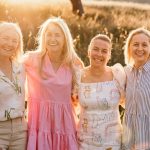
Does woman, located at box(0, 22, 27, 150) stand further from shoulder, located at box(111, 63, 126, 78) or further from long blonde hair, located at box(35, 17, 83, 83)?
shoulder, located at box(111, 63, 126, 78)

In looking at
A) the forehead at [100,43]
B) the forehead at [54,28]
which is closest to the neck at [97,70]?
the forehead at [100,43]

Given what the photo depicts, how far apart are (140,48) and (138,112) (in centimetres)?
64

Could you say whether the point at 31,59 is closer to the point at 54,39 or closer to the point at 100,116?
the point at 54,39

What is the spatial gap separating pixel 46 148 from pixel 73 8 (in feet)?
29.0

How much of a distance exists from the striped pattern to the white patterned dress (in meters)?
0.11

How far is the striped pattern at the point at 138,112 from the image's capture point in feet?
20.2

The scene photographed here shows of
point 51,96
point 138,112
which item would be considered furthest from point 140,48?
point 51,96

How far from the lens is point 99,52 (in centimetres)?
628

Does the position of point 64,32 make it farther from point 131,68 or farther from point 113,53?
point 113,53

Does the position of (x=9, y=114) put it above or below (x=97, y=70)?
below

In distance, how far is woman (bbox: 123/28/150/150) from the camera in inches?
243

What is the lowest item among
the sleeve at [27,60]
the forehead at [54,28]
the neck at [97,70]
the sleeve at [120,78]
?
the sleeve at [120,78]

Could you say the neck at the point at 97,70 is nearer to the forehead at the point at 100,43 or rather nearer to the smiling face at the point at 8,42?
the forehead at the point at 100,43

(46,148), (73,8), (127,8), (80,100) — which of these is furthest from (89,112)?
(127,8)
